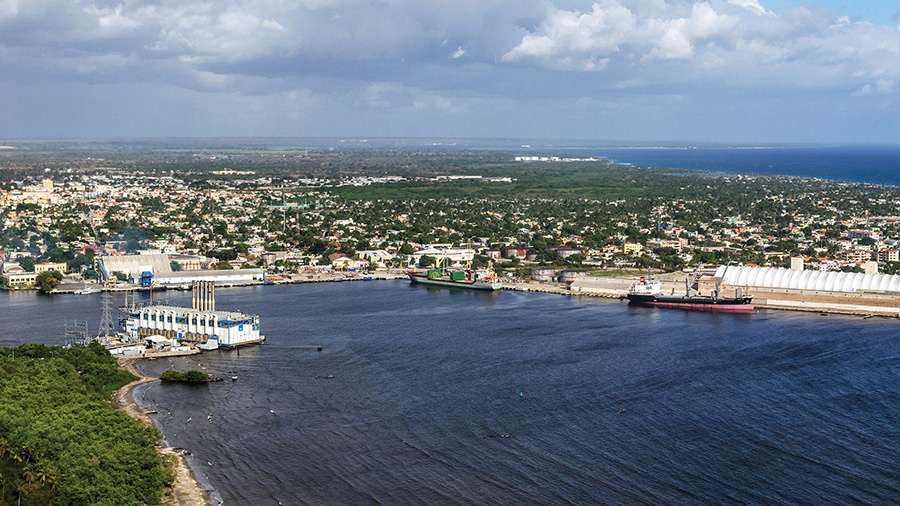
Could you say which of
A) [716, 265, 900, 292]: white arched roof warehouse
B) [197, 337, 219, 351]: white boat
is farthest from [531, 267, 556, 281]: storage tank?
[197, 337, 219, 351]: white boat

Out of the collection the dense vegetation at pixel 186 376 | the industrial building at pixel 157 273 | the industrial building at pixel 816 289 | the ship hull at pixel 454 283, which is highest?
the industrial building at pixel 816 289

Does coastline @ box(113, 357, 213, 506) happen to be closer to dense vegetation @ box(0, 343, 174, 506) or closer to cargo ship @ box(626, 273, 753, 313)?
dense vegetation @ box(0, 343, 174, 506)

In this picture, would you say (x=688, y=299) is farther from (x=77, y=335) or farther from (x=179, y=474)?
(x=179, y=474)

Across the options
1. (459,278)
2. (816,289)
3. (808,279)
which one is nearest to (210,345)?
(459,278)

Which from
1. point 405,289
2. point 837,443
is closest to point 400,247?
point 405,289

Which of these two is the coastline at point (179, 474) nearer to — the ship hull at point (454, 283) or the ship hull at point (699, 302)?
the ship hull at point (699, 302)

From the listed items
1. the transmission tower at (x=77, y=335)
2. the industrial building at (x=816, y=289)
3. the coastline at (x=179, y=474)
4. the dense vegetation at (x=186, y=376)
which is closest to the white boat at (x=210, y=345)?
the transmission tower at (x=77, y=335)
